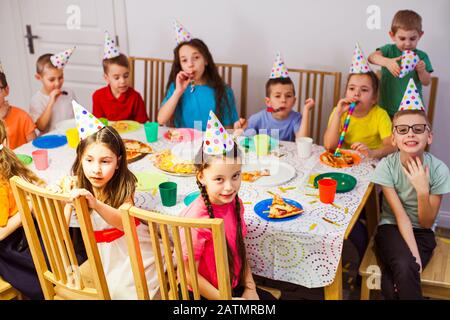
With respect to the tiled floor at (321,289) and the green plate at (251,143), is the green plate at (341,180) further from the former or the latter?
the tiled floor at (321,289)

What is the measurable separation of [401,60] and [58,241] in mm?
1922

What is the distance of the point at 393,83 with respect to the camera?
9.43 feet

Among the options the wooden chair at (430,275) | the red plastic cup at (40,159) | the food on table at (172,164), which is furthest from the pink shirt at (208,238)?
the red plastic cup at (40,159)

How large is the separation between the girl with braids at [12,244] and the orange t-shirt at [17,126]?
2.45 ft

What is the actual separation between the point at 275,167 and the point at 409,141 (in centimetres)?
55

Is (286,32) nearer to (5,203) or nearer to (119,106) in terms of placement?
(119,106)

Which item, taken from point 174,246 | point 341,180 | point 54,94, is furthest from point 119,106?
point 174,246

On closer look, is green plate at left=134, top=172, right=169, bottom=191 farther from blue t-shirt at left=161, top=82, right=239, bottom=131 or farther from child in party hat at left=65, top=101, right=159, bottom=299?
blue t-shirt at left=161, top=82, right=239, bottom=131

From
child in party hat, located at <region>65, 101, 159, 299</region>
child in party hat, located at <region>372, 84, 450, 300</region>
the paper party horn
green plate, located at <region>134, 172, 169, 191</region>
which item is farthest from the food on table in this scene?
child in party hat, located at <region>372, 84, 450, 300</region>

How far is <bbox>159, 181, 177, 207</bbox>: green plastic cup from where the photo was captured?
74.9 inches

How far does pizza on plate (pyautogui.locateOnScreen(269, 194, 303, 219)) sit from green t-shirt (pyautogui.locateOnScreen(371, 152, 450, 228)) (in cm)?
43

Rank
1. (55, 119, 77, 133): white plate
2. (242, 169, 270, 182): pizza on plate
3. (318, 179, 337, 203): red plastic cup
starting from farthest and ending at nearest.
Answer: (55, 119, 77, 133): white plate
(242, 169, 270, 182): pizza on plate
(318, 179, 337, 203): red plastic cup

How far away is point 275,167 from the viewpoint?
223 centimetres

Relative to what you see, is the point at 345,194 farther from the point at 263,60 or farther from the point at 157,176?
the point at 263,60
